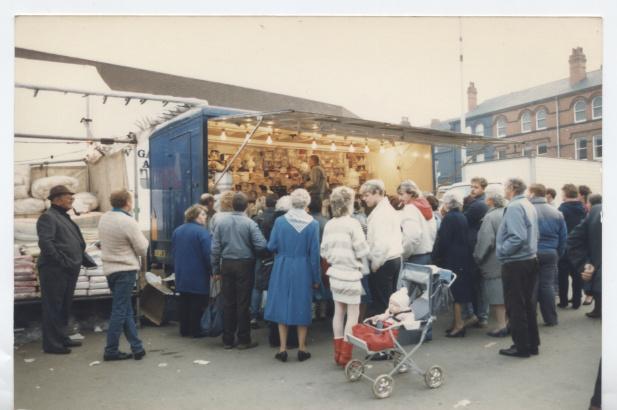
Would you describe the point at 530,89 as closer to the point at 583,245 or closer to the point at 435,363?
the point at 583,245

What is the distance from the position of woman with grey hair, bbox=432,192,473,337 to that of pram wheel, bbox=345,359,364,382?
6.63 ft

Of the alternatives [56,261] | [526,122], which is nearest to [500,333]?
[526,122]

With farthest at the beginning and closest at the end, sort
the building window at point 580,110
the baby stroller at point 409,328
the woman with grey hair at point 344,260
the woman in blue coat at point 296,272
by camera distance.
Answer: the building window at point 580,110, the woman in blue coat at point 296,272, the woman with grey hair at point 344,260, the baby stroller at point 409,328

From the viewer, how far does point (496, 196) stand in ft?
20.4

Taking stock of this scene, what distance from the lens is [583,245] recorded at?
612 centimetres

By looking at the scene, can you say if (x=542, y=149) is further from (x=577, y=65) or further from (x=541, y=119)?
(x=577, y=65)

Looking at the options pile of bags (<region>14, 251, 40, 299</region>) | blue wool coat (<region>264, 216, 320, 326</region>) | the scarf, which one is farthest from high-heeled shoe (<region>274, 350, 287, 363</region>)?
pile of bags (<region>14, 251, 40, 299</region>)

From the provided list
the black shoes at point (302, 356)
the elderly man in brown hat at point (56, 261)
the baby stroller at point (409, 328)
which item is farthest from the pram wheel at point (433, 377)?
the elderly man in brown hat at point (56, 261)

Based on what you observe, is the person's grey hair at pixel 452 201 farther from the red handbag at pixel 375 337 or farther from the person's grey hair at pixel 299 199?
the red handbag at pixel 375 337

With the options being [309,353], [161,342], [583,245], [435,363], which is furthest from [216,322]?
[583,245]

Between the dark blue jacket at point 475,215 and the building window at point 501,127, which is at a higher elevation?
the building window at point 501,127

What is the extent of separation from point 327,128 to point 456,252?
3.22 m

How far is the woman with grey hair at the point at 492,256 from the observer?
6215 millimetres

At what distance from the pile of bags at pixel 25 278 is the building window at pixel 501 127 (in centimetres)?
824
